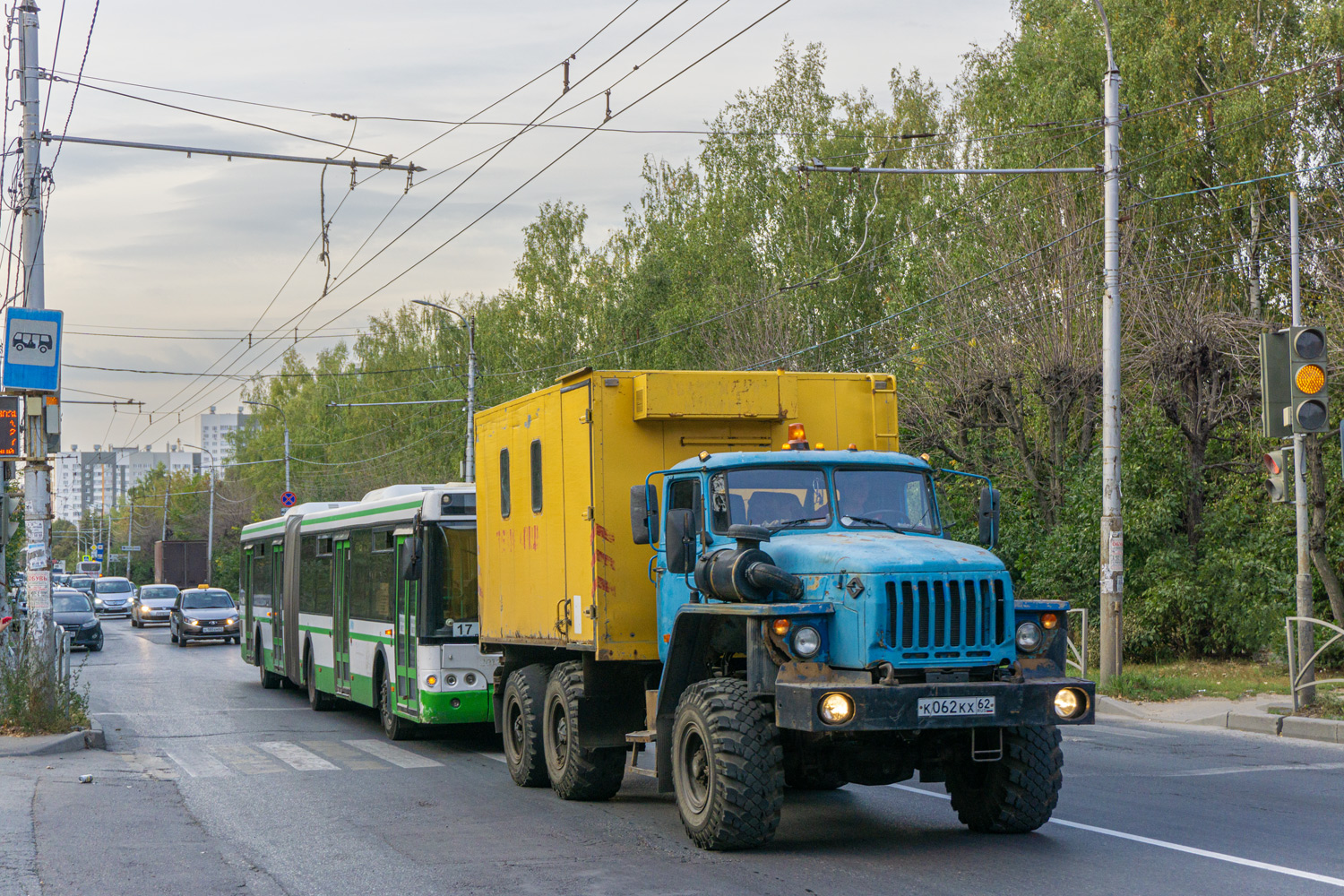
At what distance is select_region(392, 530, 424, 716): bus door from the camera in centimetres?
1505

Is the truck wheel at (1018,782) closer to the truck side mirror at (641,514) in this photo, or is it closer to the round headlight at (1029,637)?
the round headlight at (1029,637)

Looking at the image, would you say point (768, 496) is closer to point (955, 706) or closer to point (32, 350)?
point (955, 706)

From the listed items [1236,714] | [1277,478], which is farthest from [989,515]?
[1236,714]

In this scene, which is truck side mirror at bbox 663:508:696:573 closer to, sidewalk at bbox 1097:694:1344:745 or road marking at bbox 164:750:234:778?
road marking at bbox 164:750:234:778

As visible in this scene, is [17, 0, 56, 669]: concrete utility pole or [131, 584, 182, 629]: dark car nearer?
[17, 0, 56, 669]: concrete utility pole

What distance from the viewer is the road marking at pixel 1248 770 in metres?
11.9

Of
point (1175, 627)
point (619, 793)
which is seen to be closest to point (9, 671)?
point (619, 793)

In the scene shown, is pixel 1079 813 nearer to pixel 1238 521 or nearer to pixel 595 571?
pixel 595 571

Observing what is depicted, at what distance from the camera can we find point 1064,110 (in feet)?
104

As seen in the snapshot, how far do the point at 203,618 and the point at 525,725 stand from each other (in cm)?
3059

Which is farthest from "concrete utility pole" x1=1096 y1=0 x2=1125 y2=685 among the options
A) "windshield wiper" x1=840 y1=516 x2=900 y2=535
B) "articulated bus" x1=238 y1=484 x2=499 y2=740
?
"windshield wiper" x1=840 y1=516 x2=900 y2=535

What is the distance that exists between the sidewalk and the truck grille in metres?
7.82

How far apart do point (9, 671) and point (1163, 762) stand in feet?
39.3

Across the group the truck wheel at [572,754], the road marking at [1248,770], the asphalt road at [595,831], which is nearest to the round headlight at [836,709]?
the asphalt road at [595,831]
